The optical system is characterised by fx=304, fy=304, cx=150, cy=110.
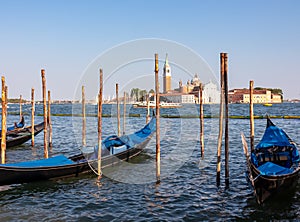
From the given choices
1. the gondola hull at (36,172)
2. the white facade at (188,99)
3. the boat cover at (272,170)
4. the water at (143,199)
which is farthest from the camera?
the white facade at (188,99)

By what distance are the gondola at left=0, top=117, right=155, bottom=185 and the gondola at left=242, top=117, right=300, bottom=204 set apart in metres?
5.45

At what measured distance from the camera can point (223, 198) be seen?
852cm

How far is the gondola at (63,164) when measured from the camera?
9047 millimetres

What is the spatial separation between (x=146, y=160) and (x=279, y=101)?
133 meters

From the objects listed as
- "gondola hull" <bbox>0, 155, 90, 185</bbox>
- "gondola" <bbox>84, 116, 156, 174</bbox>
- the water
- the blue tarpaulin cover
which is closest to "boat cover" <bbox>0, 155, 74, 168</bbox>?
"gondola hull" <bbox>0, 155, 90, 185</bbox>

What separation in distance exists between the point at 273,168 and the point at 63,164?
6526mm

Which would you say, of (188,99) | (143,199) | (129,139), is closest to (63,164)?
(143,199)

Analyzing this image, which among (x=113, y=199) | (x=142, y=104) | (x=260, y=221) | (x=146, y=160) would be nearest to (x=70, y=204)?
(x=113, y=199)

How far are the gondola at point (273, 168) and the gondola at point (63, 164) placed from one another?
5.45 metres

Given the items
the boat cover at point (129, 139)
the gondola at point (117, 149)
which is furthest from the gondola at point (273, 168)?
the boat cover at point (129, 139)

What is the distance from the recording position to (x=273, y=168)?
26.7 ft

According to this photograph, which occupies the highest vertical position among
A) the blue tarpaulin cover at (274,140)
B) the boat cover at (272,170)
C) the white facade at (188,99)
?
the white facade at (188,99)

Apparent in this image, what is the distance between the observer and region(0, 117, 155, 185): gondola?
356 inches

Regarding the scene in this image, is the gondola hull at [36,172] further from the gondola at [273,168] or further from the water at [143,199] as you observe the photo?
the gondola at [273,168]
